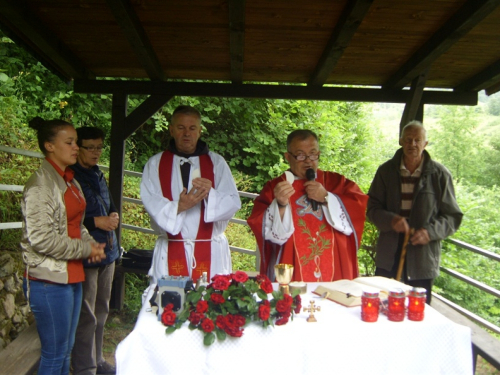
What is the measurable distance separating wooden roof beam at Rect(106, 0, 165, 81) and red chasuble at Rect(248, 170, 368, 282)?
1567mm

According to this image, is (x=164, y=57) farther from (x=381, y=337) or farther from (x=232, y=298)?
(x=381, y=337)

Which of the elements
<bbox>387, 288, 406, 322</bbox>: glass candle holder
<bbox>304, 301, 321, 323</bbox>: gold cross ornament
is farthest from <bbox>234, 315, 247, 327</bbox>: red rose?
<bbox>387, 288, 406, 322</bbox>: glass candle holder

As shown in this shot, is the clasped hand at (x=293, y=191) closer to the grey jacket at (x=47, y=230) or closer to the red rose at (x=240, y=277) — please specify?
the red rose at (x=240, y=277)

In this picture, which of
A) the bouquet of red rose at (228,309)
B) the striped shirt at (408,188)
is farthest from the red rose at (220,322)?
the striped shirt at (408,188)

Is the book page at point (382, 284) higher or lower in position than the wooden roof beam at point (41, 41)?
lower

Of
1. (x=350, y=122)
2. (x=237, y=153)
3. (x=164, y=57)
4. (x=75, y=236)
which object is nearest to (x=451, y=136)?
(x=350, y=122)

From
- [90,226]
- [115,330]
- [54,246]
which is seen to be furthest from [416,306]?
[115,330]

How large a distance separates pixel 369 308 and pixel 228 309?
0.63 m

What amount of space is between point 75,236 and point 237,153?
8.61 m

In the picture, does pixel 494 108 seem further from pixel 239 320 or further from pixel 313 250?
pixel 239 320

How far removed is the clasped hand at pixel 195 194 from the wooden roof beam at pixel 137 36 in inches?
50.0

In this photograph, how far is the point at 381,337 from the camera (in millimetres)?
2246

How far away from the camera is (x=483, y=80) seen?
473 cm

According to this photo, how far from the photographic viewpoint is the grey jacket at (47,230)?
2.81 meters
